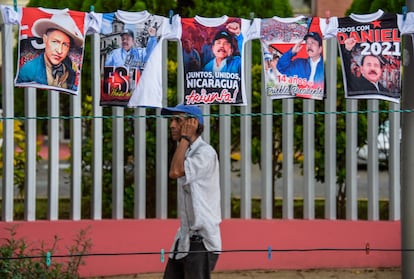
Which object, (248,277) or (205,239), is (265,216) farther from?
(205,239)

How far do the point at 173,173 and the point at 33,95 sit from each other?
231cm

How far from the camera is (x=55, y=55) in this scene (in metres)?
5.57

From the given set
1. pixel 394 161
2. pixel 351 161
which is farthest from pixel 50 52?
pixel 394 161

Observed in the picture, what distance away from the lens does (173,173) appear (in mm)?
5035

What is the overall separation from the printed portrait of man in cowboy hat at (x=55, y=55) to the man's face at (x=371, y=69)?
A: 2.09 m

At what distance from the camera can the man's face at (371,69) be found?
5801mm

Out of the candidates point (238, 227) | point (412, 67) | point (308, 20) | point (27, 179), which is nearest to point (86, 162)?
point (27, 179)

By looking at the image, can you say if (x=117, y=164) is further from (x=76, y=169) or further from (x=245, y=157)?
(x=245, y=157)

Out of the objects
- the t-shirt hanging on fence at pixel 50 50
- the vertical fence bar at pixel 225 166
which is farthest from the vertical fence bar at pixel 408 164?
the t-shirt hanging on fence at pixel 50 50

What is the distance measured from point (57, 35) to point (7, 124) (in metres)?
1.51

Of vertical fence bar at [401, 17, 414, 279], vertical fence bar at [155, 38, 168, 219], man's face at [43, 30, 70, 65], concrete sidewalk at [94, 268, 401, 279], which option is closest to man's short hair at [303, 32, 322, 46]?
vertical fence bar at [401, 17, 414, 279]

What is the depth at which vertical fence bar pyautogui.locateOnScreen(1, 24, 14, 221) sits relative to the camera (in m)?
6.67

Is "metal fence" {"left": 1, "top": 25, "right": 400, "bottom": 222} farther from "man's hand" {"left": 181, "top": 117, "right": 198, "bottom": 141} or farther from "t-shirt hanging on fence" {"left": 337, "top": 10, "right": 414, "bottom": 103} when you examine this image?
"man's hand" {"left": 181, "top": 117, "right": 198, "bottom": 141}

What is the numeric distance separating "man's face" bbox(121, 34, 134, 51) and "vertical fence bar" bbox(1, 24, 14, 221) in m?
1.35
